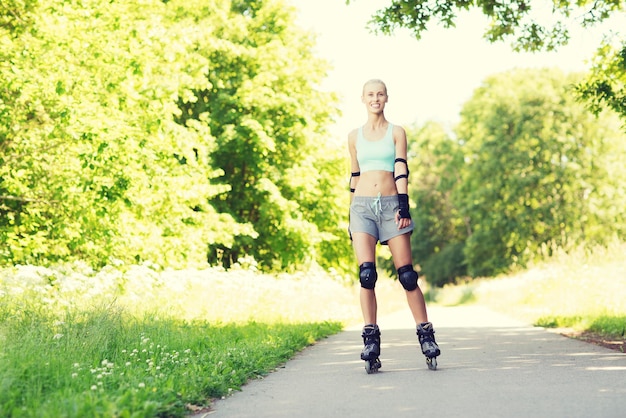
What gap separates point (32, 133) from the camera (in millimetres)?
14781

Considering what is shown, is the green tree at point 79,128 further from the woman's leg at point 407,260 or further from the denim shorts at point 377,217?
the woman's leg at point 407,260

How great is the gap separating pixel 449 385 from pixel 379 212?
1.61 m

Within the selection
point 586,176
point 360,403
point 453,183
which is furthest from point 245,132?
point 453,183

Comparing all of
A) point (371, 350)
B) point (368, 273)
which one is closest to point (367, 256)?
point (368, 273)

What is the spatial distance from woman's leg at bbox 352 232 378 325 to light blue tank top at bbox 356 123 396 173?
0.59 metres

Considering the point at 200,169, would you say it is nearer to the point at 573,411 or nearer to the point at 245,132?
the point at 245,132

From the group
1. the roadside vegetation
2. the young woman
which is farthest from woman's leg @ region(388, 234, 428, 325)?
the roadside vegetation

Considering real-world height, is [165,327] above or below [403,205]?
below

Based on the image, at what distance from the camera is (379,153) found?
681cm

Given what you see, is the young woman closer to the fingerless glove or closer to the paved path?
the fingerless glove

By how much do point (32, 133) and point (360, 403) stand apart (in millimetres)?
11388

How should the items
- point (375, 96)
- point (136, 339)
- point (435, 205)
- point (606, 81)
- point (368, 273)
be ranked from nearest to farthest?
point (368, 273) → point (375, 96) → point (136, 339) → point (606, 81) → point (435, 205)

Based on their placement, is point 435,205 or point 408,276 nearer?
point 408,276

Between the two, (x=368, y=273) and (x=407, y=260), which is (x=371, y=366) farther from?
(x=407, y=260)
